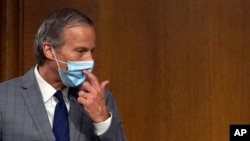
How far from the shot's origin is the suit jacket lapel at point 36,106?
1.68 m

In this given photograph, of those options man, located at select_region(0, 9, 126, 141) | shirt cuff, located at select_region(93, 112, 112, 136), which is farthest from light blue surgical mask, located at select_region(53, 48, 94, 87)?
shirt cuff, located at select_region(93, 112, 112, 136)

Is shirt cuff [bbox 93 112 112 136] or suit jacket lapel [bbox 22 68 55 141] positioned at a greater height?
suit jacket lapel [bbox 22 68 55 141]

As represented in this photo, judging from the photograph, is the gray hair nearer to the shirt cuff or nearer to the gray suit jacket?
the gray suit jacket

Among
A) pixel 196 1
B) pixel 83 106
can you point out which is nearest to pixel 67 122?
pixel 83 106

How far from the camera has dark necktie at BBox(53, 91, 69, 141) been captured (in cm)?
171

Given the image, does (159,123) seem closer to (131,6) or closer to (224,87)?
(224,87)

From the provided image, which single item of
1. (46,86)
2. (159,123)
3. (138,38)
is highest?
(138,38)

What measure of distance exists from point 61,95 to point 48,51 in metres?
0.13

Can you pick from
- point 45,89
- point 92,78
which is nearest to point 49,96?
point 45,89

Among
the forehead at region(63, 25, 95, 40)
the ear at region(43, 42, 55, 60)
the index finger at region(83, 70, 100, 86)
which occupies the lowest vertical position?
the index finger at region(83, 70, 100, 86)

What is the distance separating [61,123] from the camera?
1717 millimetres

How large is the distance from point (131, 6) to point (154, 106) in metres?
0.36

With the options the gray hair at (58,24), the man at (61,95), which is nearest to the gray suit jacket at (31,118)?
the man at (61,95)

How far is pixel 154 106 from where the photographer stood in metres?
2.30
